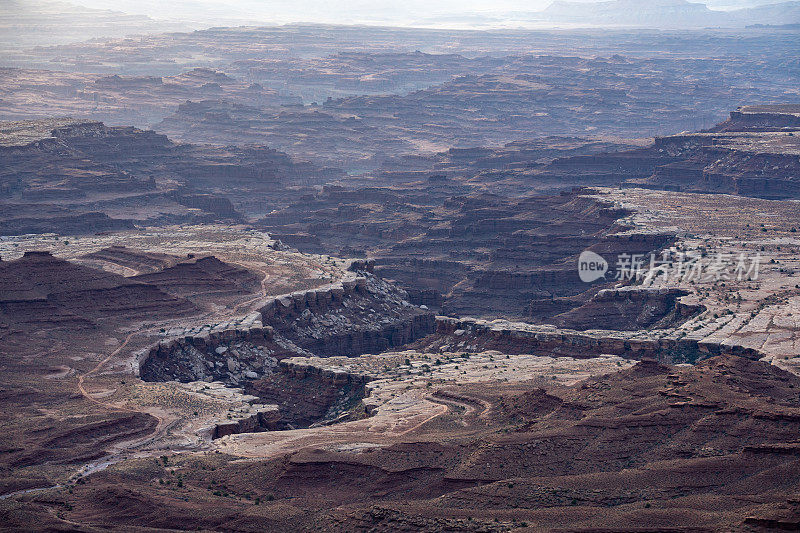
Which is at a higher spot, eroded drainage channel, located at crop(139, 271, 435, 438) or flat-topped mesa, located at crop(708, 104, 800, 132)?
flat-topped mesa, located at crop(708, 104, 800, 132)

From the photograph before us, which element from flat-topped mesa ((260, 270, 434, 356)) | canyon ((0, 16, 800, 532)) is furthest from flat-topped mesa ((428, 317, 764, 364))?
flat-topped mesa ((260, 270, 434, 356))

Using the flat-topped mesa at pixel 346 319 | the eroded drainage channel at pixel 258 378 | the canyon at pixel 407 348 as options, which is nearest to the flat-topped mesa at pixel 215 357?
the eroded drainage channel at pixel 258 378

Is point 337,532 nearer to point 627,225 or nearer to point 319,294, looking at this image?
point 319,294

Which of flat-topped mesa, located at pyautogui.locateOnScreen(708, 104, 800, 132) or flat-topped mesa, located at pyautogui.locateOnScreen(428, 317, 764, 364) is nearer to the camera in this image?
flat-topped mesa, located at pyautogui.locateOnScreen(428, 317, 764, 364)

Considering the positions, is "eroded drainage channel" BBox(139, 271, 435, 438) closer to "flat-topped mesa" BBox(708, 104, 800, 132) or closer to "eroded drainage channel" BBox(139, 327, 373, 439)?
"eroded drainage channel" BBox(139, 327, 373, 439)

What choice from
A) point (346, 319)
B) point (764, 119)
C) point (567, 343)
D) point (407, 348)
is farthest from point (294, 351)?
point (764, 119)

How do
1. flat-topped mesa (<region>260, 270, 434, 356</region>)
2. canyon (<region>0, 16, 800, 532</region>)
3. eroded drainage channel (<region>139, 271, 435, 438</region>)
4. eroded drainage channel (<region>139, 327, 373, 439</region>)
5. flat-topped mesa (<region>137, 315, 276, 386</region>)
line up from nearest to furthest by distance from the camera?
canyon (<region>0, 16, 800, 532</region>) < eroded drainage channel (<region>139, 327, 373, 439</region>) < eroded drainage channel (<region>139, 271, 435, 438</region>) < flat-topped mesa (<region>137, 315, 276, 386</region>) < flat-topped mesa (<region>260, 270, 434, 356</region>)

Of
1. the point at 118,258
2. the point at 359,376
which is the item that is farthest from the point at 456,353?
the point at 118,258

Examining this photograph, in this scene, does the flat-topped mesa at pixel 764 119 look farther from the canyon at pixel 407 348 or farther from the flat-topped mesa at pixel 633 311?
the flat-topped mesa at pixel 633 311
